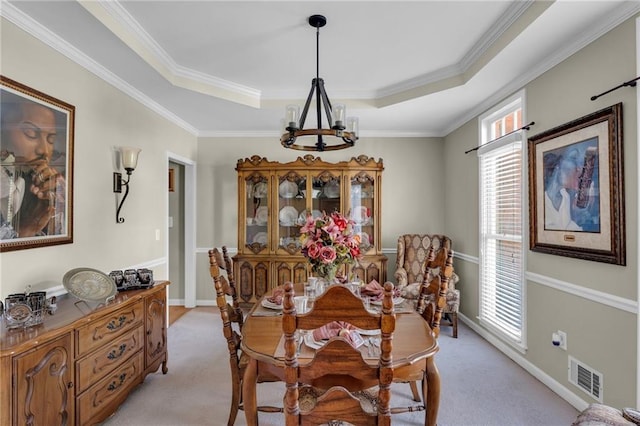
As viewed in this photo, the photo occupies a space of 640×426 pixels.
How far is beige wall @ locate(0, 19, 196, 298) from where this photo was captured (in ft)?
6.57

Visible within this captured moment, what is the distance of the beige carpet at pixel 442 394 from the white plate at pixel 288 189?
6.64ft

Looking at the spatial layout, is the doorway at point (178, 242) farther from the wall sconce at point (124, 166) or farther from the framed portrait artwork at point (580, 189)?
the framed portrait artwork at point (580, 189)

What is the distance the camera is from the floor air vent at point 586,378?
2143 millimetres

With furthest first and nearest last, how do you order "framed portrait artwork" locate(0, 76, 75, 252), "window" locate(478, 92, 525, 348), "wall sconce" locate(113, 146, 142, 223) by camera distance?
1. "window" locate(478, 92, 525, 348)
2. "wall sconce" locate(113, 146, 142, 223)
3. "framed portrait artwork" locate(0, 76, 75, 252)

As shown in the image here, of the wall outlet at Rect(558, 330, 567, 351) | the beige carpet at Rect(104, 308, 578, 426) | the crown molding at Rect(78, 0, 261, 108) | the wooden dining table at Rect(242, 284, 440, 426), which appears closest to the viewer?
the wooden dining table at Rect(242, 284, 440, 426)

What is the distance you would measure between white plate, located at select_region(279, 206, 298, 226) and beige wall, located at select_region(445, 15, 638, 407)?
107 inches

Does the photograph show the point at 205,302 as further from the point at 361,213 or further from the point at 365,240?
the point at 361,213

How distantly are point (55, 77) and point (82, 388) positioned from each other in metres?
1.96

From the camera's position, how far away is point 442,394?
2521 millimetres

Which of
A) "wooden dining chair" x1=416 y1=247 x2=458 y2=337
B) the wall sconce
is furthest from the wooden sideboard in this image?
"wooden dining chair" x1=416 y1=247 x2=458 y2=337

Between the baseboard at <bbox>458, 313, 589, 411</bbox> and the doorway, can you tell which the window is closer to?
the baseboard at <bbox>458, 313, 589, 411</bbox>

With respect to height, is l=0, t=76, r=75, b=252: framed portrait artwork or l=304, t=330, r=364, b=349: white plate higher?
l=0, t=76, r=75, b=252: framed portrait artwork

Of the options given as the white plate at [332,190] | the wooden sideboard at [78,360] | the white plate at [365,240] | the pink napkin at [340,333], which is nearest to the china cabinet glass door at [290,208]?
the white plate at [332,190]

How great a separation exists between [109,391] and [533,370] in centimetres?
317
